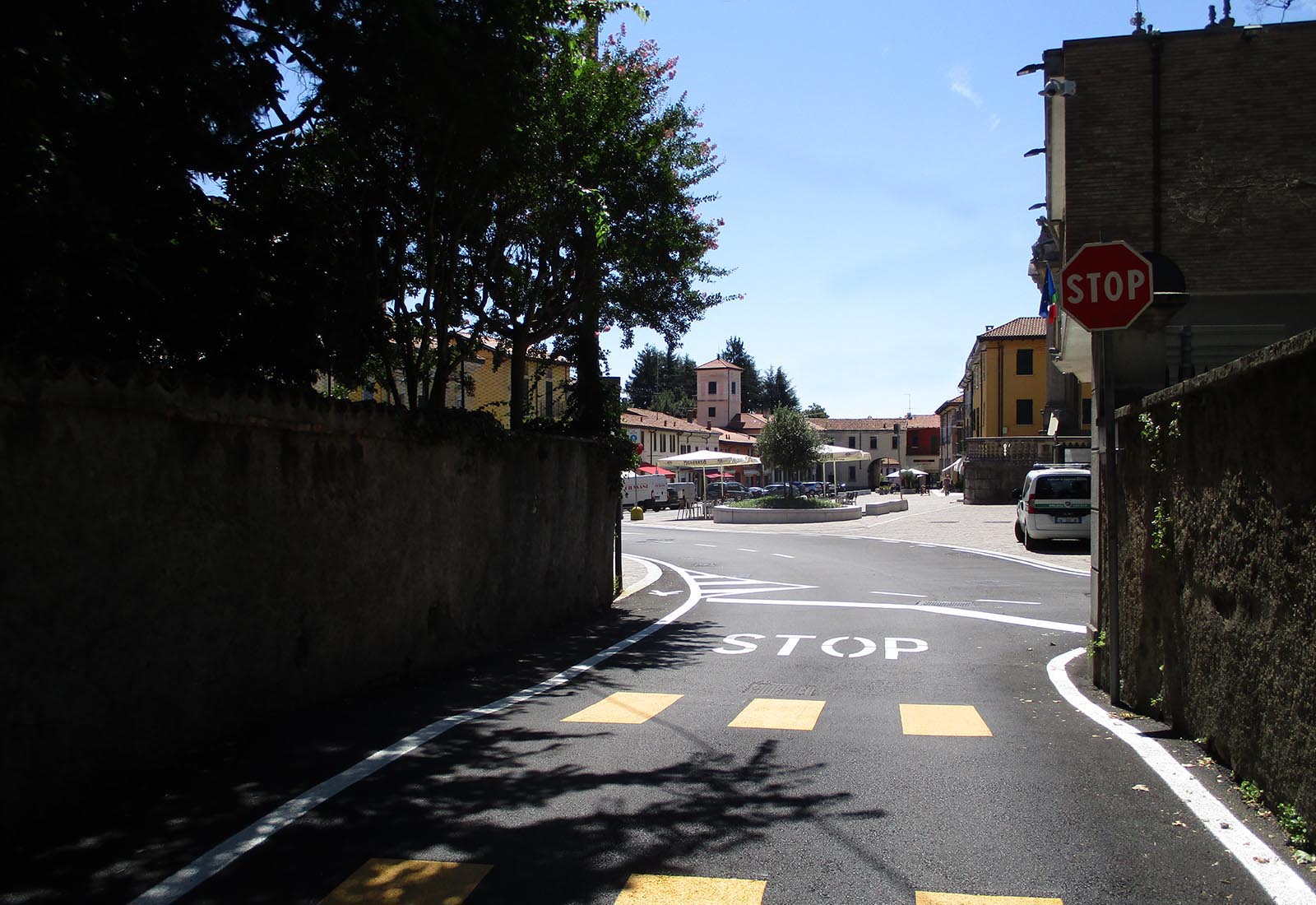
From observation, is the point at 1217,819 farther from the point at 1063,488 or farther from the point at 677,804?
the point at 1063,488

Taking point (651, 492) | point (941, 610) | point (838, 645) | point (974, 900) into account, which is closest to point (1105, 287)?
point (838, 645)

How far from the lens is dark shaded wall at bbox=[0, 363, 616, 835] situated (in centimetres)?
470

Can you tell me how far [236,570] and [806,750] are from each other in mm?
3666

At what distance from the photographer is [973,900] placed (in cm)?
372

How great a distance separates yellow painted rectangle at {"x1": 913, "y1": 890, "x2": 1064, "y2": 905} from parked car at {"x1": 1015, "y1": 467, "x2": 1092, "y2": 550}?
20161 mm

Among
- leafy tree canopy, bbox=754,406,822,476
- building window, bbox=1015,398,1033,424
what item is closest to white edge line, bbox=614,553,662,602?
leafy tree canopy, bbox=754,406,822,476

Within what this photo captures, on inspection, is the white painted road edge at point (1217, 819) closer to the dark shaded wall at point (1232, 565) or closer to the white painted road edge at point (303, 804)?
the dark shaded wall at point (1232, 565)

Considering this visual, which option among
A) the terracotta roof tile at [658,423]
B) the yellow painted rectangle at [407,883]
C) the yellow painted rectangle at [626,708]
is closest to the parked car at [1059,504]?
the yellow painted rectangle at [626,708]

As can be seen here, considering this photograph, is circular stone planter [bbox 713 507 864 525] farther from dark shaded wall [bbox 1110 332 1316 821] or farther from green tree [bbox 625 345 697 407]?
green tree [bbox 625 345 697 407]

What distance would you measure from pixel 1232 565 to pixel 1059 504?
18.8 meters

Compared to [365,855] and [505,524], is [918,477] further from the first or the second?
[365,855]

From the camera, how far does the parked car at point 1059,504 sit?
2256 centimetres

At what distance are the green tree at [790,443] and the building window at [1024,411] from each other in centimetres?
2894

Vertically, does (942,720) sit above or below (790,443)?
below
